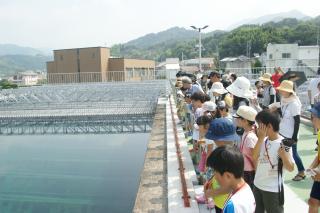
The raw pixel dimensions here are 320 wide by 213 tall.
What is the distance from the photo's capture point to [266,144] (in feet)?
9.48

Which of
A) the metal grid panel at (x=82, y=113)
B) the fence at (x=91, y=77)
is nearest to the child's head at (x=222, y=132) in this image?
the metal grid panel at (x=82, y=113)

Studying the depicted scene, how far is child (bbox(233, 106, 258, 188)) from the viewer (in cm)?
315

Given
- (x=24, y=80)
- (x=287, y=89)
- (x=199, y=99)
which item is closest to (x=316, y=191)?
(x=287, y=89)

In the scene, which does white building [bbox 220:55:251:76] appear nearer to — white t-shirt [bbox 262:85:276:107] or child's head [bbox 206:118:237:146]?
white t-shirt [bbox 262:85:276:107]

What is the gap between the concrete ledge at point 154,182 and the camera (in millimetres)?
4289

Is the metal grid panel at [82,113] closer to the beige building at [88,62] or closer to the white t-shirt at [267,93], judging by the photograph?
the white t-shirt at [267,93]

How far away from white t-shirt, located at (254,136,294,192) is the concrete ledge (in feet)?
5.20

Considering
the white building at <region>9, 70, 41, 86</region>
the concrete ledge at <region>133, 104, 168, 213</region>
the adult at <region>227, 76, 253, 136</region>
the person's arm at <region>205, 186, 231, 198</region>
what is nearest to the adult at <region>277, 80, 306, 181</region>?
the adult at <region>227, 76, 253, 136</region>

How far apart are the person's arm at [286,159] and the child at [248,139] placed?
39 cm

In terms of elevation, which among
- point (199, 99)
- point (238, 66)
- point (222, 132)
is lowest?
point (222, 132)

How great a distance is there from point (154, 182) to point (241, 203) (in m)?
3.39

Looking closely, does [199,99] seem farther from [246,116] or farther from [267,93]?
[267,93]

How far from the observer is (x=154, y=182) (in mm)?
5160

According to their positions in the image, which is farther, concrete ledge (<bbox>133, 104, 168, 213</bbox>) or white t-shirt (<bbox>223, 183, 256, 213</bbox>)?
concrete ledge (<bbox>133, 104, 168, 213</bbox>)
